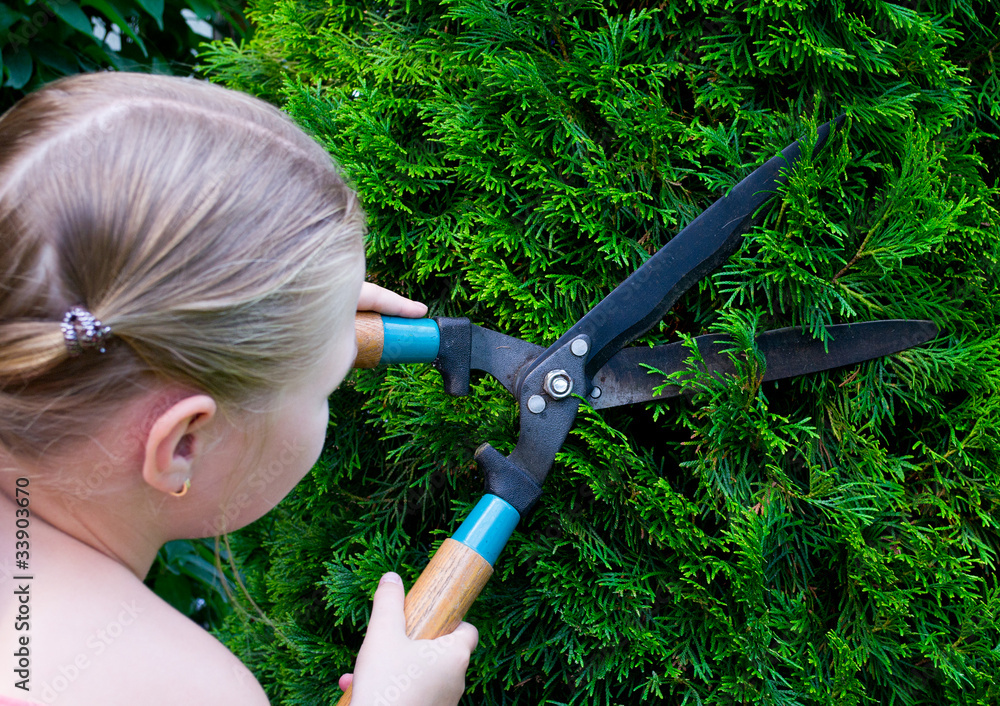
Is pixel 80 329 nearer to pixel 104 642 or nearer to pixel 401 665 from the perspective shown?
pixel 104 642

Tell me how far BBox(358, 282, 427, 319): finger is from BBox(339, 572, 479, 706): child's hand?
0.41 metres

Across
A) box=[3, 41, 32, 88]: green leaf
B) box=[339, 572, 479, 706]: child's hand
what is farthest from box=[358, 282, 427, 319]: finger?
box=[3, 41, 32, 88]: green leaf

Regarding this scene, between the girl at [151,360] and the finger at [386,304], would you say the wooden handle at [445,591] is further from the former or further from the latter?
the finger at [386,304]

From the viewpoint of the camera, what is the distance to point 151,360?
Result: 2.52ft

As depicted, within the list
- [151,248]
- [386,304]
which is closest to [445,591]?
[386,304]

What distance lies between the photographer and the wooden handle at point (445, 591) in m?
0.93

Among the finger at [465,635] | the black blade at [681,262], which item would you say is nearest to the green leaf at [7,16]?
the black blade at [681,262]

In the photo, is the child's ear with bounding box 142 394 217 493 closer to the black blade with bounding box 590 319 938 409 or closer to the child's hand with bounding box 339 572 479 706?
the child's hand with bounding box 339 572 479 706

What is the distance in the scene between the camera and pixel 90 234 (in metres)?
0.72

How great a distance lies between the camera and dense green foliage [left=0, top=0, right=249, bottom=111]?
1780 millimetres

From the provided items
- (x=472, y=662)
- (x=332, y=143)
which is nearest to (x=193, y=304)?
(x=332, y=143)

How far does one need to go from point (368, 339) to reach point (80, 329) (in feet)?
1.30

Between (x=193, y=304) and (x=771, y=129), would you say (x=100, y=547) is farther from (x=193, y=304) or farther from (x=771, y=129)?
(x=771, y=129)

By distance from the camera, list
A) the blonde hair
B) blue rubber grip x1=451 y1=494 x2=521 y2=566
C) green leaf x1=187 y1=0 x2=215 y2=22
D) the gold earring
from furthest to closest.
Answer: green leaf x1=187 y1=0 x2=215 y2=22
blue rubber grip x1=451 y1=494 x2=521 y2=566
the gold earring
the blonde hair
